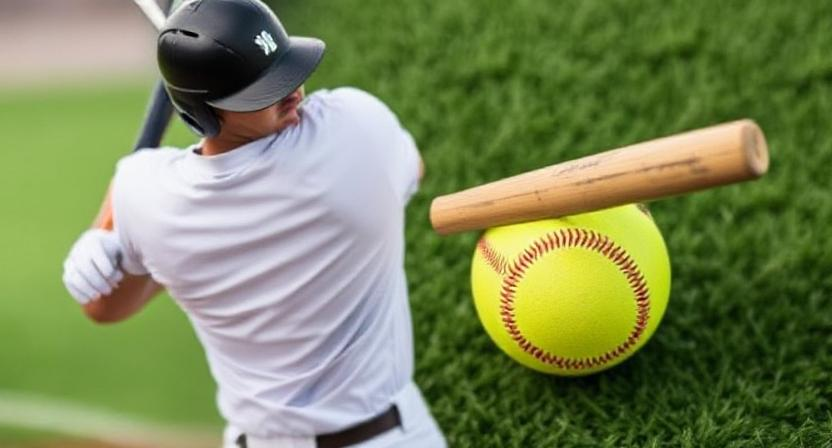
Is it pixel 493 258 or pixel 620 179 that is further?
pixel 493 258

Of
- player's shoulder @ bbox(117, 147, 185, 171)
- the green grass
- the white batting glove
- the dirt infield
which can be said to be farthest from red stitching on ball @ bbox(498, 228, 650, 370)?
the dirt infield

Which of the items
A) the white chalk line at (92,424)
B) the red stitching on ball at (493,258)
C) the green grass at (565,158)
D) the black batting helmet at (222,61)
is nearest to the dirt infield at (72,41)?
the green grass at (565,158)

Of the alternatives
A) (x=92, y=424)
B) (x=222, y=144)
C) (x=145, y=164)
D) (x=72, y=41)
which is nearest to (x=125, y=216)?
(x=145, y=164)

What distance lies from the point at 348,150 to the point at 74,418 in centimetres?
358

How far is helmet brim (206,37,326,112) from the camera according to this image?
2443 millimetres

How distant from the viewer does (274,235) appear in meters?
2.55

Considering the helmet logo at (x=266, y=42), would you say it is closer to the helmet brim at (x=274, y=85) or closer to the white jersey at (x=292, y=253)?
the helmet brim at (x=274, y=85)

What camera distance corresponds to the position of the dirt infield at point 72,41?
991cm

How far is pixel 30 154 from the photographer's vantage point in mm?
8336

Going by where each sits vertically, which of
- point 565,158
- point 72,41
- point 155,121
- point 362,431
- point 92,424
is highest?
point 155,121

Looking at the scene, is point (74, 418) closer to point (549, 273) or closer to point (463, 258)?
point (463, 258)

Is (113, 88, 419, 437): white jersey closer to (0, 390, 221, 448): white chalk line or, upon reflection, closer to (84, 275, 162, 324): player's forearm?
(84, 275, 162, 324): player's forearm

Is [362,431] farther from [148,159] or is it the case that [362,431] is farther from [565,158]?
[565,158]

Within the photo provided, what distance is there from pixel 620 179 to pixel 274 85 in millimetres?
847
